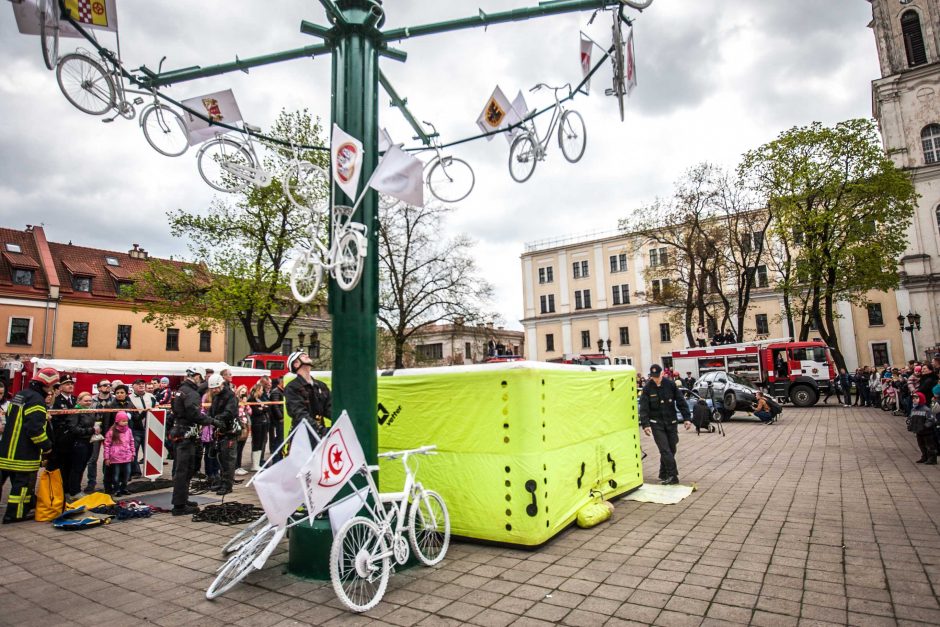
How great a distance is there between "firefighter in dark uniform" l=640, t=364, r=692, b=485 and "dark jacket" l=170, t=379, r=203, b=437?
22.1 ft

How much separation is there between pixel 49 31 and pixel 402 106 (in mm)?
3304

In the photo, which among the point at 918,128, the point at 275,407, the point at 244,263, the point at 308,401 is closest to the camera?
the point at 308,401

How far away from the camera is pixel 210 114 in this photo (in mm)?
5543

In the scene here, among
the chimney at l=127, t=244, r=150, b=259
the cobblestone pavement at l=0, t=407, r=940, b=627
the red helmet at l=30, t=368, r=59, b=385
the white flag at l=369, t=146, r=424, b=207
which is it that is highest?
the chimney at l=127, t=244, r=150, b=259

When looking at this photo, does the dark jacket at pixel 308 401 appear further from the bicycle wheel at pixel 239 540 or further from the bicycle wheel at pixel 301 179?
the bicycle wheel at pixel 301 179

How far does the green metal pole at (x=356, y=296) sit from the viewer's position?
4488 millimetres

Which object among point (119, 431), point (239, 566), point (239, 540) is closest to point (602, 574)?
point (239, 566)

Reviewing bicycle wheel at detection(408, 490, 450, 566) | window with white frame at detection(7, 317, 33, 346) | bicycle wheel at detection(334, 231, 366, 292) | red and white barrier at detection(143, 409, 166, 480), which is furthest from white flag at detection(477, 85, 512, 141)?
window with white frame at detection(7, 317, 33, 346)

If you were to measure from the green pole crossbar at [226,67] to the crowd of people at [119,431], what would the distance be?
10.1ft

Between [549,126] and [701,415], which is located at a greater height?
[549,126]

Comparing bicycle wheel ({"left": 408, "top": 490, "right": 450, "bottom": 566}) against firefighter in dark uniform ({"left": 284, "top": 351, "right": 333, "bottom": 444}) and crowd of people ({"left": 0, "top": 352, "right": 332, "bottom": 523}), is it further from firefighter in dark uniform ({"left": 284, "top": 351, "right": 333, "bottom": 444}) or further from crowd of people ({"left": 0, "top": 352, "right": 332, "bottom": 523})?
crowd of people ({"left": 0, "top": 352, "right": 332, "bottom": 523})

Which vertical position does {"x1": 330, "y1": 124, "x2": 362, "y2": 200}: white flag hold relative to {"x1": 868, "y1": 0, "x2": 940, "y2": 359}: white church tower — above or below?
below

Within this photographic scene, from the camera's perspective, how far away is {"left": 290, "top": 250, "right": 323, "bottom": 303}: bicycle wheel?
4.84m

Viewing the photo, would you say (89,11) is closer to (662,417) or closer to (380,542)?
(380,542)
